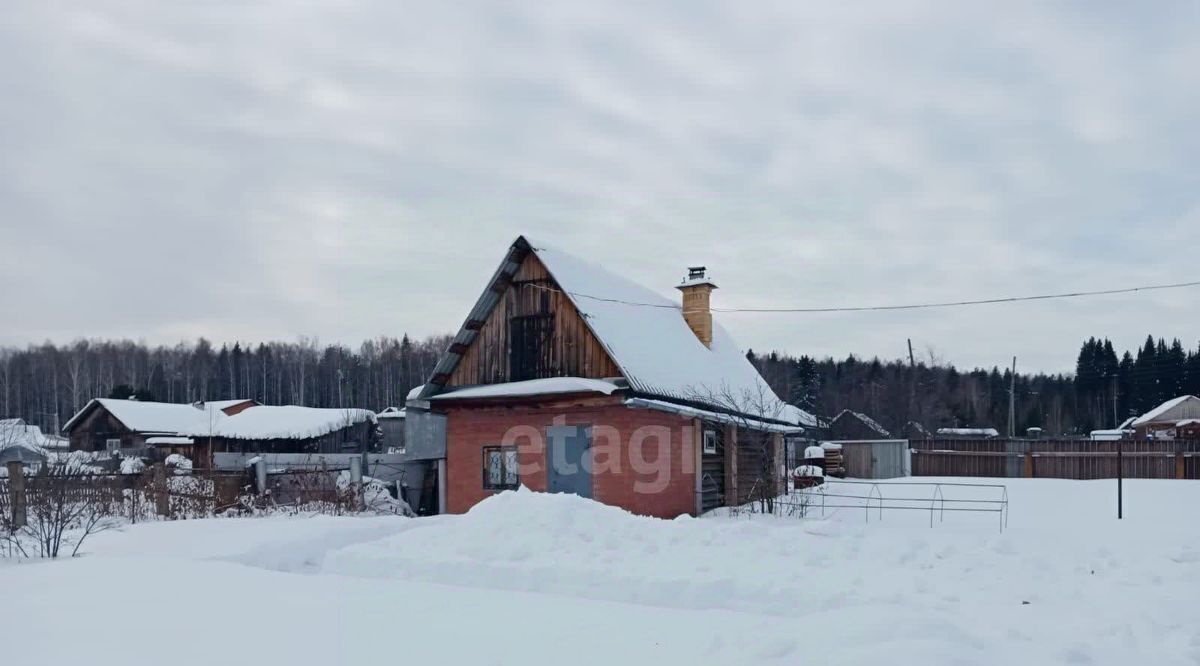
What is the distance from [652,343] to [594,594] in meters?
11.1

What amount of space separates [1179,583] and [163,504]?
16695mm

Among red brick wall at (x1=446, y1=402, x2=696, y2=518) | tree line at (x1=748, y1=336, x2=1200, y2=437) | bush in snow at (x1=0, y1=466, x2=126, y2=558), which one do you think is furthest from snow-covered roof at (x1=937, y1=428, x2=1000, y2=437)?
bush in snow at (x1=0, y1=466, x2=126, y2=558)

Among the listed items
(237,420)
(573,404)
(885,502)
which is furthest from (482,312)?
(237,420)

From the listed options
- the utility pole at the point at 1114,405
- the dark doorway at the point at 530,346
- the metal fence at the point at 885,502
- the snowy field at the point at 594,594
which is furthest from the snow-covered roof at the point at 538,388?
the utility pole at the point at 1114,405

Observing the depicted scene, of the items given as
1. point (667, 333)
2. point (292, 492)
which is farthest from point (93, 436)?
point (667, 333)

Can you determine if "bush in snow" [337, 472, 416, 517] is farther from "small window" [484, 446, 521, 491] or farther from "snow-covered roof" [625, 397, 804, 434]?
"snow-covered roof" [625, 397, 804, 434]

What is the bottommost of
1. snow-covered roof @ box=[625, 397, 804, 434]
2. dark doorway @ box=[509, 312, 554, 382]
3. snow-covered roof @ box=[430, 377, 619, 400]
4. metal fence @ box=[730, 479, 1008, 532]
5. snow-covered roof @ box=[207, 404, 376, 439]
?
metal fence @ box=[730, 479, 1008, 532]

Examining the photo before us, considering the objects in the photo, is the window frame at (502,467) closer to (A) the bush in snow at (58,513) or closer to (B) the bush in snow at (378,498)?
(B) the bush in snow at (378,498)

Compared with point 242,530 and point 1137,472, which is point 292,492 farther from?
point 1137,472

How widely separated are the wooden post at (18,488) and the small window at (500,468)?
8.50 meters

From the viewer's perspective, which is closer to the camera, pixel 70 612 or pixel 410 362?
pixel 70 612

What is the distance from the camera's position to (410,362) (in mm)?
76312

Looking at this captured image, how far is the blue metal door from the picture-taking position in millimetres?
17953

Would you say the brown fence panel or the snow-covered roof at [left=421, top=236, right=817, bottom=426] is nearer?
the snow-covered roof at [left=421, top=236, right=817, bottom=426]
